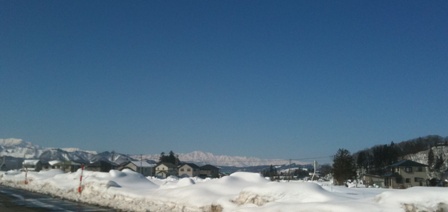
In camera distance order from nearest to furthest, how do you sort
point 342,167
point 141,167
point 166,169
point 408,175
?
1. point 342,167
2. point 408,175
3. point 141,167
4. point 166,169

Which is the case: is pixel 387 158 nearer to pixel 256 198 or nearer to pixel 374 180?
pixel 374 180

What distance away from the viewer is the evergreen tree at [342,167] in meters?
75.8

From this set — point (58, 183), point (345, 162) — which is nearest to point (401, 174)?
point (345, 162)

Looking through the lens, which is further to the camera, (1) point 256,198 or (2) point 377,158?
(2) point 377,158

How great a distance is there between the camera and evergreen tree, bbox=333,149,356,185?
75750 mm

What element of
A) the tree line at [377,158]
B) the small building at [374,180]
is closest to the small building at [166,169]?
the tree line at [377,158]

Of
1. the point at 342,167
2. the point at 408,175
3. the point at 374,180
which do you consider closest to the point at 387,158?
the point at 374,180

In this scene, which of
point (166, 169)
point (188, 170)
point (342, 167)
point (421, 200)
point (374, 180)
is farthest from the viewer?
point (188, 170)

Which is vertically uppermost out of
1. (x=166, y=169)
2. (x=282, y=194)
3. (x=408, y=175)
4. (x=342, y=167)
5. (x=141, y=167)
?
(x=282, y=194)

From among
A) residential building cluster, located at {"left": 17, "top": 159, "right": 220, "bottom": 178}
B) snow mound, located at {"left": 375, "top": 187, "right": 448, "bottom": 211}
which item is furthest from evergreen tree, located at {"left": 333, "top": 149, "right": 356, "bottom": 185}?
snow mound, located at {"left": 375, "top": 187, "right": 448, "bottom": 211}

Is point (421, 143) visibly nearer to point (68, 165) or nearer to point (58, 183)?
point (68, 165)

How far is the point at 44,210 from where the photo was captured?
618 inches

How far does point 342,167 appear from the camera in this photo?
250ft

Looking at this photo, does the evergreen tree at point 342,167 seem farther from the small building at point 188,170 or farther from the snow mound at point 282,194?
the snow mound at point 282,194
